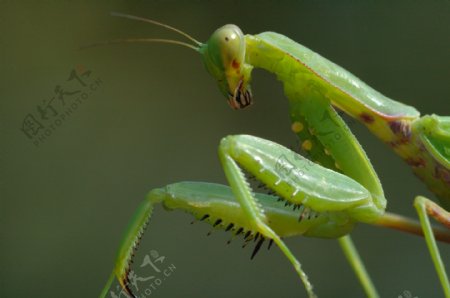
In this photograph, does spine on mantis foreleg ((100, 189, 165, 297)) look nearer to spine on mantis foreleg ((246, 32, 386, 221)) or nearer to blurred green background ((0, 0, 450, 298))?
spine on mantis foreleg ((246, 32, 386, 221))

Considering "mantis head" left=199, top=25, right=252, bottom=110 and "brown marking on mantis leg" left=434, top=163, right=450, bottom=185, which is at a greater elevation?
"mantis head" left=199, top=25, right=252, bottom=110

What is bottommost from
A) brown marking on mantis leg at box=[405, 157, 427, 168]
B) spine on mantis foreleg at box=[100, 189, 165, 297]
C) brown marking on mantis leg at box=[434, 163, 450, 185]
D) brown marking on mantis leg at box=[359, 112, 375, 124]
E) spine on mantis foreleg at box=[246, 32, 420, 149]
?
spine on mantis foreleg at box=[100, 189, 165, 297]

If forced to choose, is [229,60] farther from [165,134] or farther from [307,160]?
[165,134]

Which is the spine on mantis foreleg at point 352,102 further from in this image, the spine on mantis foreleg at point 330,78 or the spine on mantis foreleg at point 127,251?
the spine on mantis foreleg at point 127,251

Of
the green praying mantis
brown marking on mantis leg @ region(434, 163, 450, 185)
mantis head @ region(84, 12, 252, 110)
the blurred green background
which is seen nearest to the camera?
the green praying mantis

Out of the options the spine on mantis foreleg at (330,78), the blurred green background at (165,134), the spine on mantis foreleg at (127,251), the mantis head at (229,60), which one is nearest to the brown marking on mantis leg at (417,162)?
the spine on mantis foreleg at (330,78)

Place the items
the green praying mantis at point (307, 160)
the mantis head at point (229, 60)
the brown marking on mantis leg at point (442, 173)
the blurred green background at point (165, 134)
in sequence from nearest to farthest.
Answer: the green praying mantis at point (307, 160) → the mantis head at point (229, 60) → the brown marking on mantis leg at point (442, 173) → the blurred green background at point (165, 134)

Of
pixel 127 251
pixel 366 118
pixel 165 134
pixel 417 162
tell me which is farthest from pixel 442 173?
pixel 165 134

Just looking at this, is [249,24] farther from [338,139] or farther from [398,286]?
[338,139]

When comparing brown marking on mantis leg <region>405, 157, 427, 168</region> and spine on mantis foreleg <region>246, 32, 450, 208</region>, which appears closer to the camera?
spine on mantis foreleg <region>246, 32, 450, 208</region>

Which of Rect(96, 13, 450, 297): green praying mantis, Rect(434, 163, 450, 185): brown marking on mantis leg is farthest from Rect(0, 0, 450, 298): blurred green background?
Rect(96, 13, 450, 297): green praying mantis
